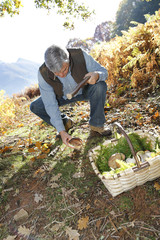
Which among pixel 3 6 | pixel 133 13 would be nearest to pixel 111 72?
pixel 3 6

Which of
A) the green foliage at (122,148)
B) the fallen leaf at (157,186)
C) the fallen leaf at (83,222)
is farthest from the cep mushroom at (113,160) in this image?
the fallen leaf at (83,222)

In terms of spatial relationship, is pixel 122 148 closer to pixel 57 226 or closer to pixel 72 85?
pixel 57 226

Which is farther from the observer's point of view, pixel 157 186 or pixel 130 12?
pixel 130 12

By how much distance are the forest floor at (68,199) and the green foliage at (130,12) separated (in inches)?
930

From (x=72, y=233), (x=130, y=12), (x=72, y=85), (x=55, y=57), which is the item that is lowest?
(x=72, y=233)

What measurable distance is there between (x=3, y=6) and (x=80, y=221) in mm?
5656

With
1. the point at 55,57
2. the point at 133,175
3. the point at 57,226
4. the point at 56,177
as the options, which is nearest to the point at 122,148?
the point at 133,175

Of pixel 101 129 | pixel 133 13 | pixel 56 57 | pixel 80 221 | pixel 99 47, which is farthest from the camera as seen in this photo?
pixel 133 13

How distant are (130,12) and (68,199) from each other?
91.5 ft

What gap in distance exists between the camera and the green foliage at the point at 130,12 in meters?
20.6

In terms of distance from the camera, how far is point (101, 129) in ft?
9.05

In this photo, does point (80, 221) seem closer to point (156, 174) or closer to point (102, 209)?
point (102, 209)

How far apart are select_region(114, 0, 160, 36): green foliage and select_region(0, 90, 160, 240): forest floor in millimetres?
23621

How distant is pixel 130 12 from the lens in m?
22.9
